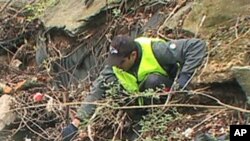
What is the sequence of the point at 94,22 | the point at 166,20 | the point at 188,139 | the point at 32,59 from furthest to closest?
1. the point at 32,59
2. the point at 94,22
3. the point at 166,20
4. the point at 188,139

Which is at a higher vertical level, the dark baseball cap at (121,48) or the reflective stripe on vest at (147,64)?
the dark baseball cap at (121,48)

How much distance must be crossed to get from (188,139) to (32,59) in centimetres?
415

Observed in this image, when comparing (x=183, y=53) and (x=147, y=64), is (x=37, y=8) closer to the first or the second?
(x=147, y=64)

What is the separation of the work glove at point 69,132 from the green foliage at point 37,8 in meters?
2.94

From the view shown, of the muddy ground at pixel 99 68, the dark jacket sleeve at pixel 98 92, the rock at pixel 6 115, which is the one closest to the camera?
the muddy ground at pixel 99 68

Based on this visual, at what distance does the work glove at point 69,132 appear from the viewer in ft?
20.7

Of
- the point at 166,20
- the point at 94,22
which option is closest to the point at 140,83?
the point at 166,20

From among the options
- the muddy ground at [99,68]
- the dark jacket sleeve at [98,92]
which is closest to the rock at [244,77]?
the muddy ground at [99,68]

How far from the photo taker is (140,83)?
19.8 feet

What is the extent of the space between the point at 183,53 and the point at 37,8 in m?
3.79

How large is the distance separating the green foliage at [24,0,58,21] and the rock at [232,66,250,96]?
433 centimetres

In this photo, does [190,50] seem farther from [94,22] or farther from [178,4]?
[94,22]

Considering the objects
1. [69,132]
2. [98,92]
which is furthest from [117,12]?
[69,132]

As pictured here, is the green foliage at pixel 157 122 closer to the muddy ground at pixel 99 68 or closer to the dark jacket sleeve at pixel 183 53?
the muddy ground at pixel 99 68
